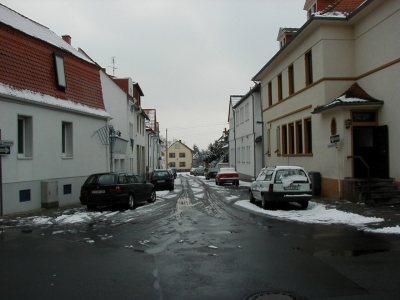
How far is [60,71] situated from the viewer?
60.0 ft

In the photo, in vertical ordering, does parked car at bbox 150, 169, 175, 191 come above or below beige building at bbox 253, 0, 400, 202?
below

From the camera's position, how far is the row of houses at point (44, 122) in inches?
576

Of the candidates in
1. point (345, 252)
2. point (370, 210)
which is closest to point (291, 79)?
point (370, 210)

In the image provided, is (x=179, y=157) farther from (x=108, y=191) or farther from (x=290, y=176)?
(x=290, y=176)

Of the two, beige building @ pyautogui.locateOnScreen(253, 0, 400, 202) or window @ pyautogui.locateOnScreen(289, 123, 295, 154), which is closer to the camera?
beige building @ pyautogui.locateOnScreen(253, 0, 400, 202)

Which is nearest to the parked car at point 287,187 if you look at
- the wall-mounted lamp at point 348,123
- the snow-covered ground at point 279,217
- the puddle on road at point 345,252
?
the snow-covered ground at point 279,217

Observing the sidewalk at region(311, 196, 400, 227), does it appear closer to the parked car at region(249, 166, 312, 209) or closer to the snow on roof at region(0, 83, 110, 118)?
the parked car at region(249, 166, 312, 209)

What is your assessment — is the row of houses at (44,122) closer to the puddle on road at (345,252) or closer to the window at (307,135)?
the window at (307,135)

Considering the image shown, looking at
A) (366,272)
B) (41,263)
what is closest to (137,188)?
(41,263)

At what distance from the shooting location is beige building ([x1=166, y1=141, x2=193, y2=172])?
117 m

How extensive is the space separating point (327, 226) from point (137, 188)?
8.48m

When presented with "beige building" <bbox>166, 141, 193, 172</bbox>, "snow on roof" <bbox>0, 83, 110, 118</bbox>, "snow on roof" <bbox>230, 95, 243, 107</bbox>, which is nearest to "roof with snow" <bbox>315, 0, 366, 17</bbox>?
"snow on roof" <bbox>0, 83, 110, 118</bbox>

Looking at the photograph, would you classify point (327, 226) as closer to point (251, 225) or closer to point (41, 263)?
point (251, 225)

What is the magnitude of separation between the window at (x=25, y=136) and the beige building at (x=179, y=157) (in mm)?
101018
